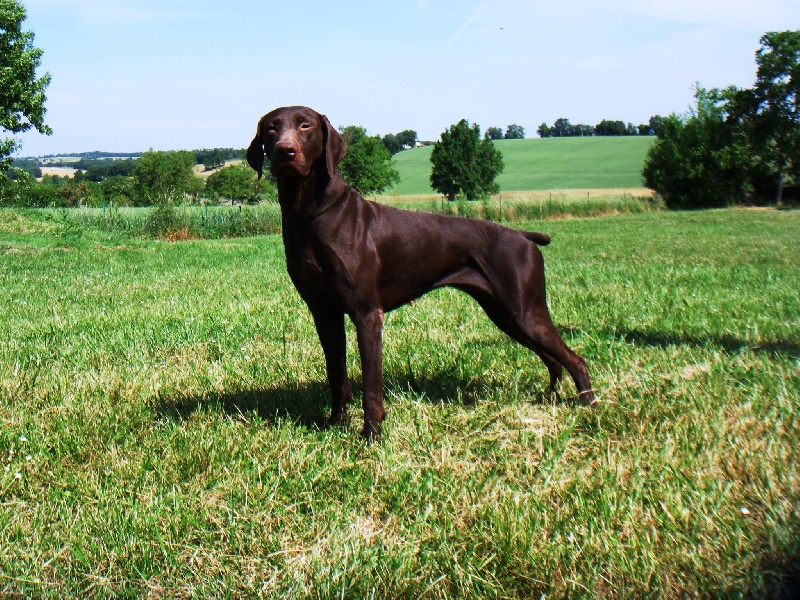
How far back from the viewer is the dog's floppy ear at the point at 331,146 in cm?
360

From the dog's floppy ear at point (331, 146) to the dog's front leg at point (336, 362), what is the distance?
83 cm

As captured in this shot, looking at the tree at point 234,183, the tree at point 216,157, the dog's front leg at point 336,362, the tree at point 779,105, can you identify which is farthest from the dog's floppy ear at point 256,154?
the tree at point 234,183

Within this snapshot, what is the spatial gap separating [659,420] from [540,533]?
1.40 m

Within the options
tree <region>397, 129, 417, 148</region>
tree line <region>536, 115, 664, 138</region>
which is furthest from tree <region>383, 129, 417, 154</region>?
tree line <region>536, 115, 664, 138</region>

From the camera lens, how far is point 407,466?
3.25 metres

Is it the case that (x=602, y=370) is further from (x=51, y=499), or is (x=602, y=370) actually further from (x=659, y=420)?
(x=51, y=499)

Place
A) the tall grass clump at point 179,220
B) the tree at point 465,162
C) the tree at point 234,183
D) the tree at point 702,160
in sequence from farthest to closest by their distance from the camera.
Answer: the tree at point 234,183, the tree at point 465,162, the tree at point 702,160, the tall grass clump at point 179,220

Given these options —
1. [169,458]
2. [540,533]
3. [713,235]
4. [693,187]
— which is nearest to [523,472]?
[540,533]

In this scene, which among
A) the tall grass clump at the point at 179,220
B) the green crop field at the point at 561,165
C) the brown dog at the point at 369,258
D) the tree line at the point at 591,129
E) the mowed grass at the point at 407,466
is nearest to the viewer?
the mowed grass at the point at 407,466

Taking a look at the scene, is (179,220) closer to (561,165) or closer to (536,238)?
(536,238)

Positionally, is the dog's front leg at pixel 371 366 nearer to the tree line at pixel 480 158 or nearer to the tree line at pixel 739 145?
the tree line at pixel 480 158

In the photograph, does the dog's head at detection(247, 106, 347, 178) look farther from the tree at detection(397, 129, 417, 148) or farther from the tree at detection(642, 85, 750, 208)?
the tree at detection(397, 129, 417, 148)

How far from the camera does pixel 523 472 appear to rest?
3.23 m

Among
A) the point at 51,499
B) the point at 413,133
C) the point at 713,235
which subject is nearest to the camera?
the point at 51,499
